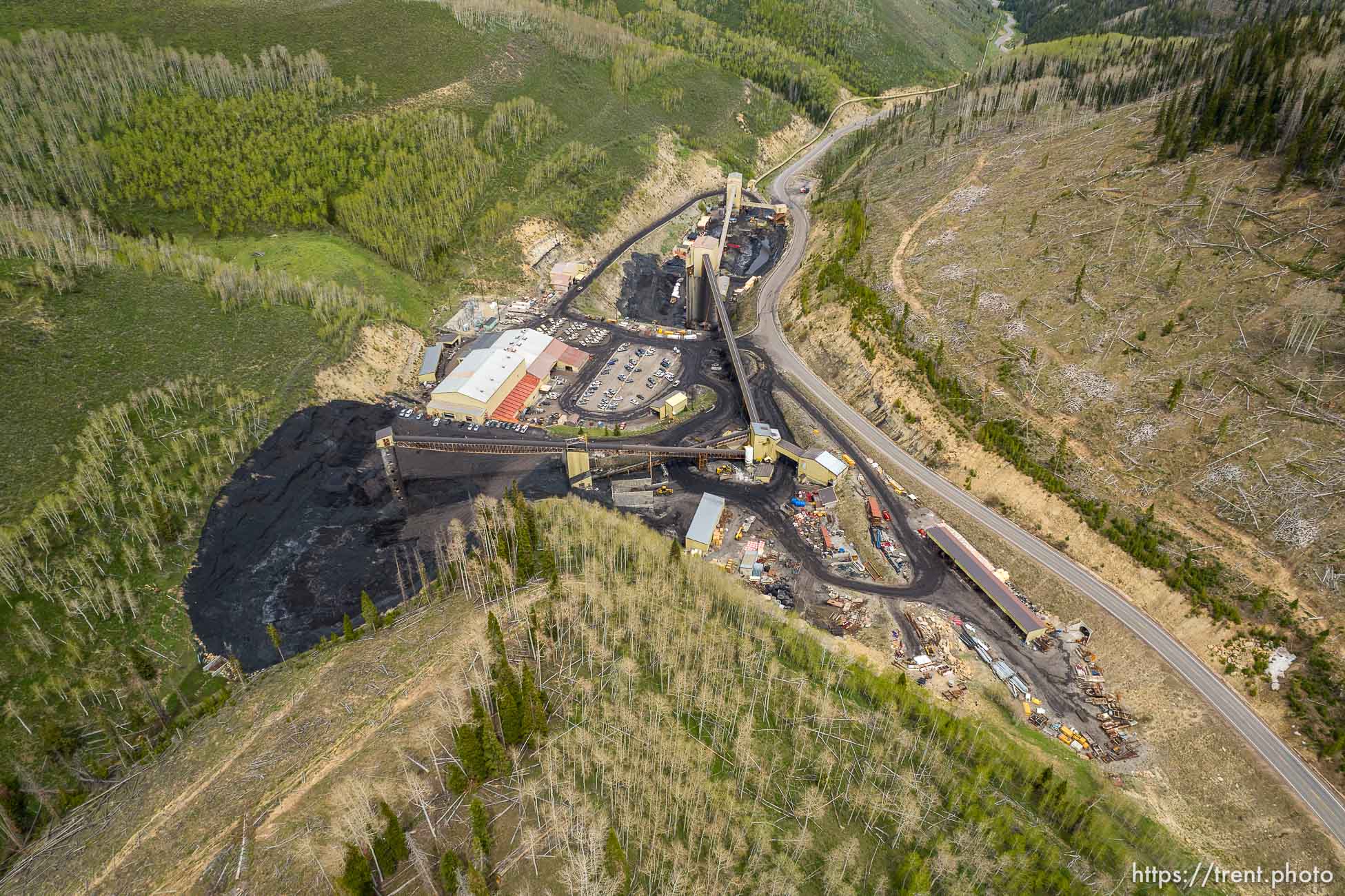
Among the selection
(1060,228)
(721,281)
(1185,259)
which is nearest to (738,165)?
(721,281)

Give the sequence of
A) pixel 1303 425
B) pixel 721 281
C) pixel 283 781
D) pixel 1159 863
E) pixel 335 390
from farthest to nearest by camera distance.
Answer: pixel 721 281, pixel 335 390, pixel 1303 425, pixel 1159 863, pixel 283 781

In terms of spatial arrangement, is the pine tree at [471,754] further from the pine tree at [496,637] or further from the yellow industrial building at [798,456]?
the yellow industrial building at [798,456]

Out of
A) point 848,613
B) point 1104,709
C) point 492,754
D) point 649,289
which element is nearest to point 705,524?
point 848,613

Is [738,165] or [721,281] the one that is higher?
[738,165]

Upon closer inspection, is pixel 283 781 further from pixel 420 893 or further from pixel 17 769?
pixel 17 769

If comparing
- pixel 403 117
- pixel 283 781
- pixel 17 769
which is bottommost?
pixel 17 769

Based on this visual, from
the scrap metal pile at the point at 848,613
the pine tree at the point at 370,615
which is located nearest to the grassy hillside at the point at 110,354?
the pine tree at the point at 370,615

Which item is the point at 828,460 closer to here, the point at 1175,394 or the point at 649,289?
the point at 1175,394

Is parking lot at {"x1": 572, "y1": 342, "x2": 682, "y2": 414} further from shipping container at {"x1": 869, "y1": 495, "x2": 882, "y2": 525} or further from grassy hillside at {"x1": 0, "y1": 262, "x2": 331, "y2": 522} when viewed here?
grassy hillside at {"x1": 0, "y1": 262, "x2": 331, "y2": 522}
